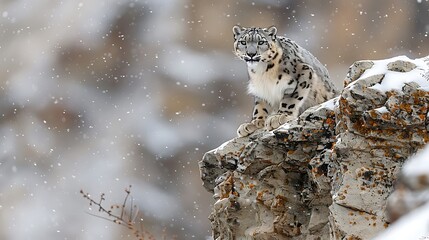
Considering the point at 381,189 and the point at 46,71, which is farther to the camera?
the point at 46,71

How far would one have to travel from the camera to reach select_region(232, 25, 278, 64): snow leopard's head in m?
8.21

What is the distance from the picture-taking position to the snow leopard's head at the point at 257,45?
8.21 meters

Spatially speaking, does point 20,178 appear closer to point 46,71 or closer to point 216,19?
point 46,71

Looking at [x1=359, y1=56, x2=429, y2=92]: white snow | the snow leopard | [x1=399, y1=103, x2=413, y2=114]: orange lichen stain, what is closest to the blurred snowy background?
the snow leopard

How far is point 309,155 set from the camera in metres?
6.64

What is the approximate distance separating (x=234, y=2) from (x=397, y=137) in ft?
75.5

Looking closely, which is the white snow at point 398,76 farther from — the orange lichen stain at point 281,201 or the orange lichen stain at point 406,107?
the orange lichen stain at point 281,201

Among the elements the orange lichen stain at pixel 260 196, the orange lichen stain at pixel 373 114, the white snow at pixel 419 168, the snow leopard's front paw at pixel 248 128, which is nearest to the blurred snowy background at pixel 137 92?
the snow leopard's front paw at pixel 248 128

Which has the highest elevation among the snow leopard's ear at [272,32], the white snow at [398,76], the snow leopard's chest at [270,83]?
the snow leopard's ear at [272,32]

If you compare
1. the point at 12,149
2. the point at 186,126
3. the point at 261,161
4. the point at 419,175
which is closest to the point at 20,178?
the point at 12,149

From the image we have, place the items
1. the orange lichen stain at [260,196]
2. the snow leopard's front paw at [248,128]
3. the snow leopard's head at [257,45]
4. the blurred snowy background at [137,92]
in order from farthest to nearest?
the blurred snowy background at [137,92] → the snow leopard's head at [257,45] → the snow leopard's front paw at [248,128] → the orange lichen stain at [260,196]

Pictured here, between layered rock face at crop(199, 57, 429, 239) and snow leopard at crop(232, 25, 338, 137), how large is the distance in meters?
0.82

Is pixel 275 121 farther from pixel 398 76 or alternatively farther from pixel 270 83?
pixel 398 76

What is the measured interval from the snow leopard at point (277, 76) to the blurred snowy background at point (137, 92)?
1535 cm
